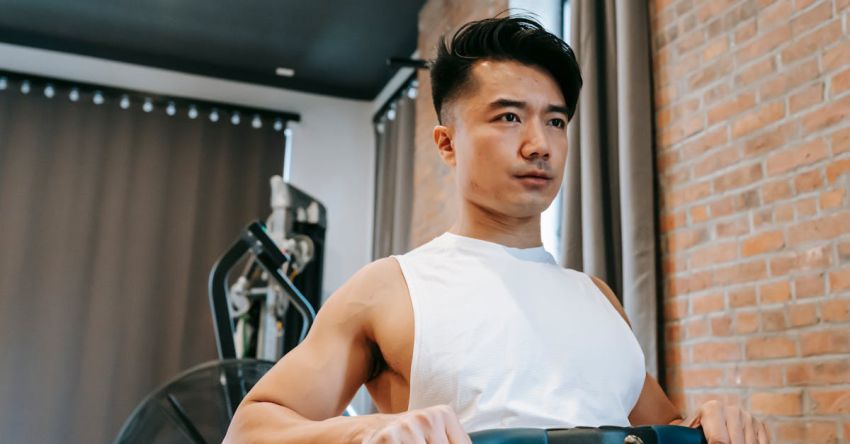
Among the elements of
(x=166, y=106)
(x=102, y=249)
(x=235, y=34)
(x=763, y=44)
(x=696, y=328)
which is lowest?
(x=696, y=328)

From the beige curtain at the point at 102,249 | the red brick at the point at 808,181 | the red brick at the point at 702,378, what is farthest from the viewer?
the beige curtain at the point at 102,249

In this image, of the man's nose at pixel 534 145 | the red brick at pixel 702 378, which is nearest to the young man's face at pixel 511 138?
the man's nose at pixel 534 145

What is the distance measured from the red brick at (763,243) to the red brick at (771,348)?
0.67ft

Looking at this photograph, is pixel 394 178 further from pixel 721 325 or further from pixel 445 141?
pixel 445 141

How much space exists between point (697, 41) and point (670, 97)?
6.9 inches

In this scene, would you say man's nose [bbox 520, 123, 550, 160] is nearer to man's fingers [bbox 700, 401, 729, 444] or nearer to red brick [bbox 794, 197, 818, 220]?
man's fingers [bbox 700, 401, 729, 444]

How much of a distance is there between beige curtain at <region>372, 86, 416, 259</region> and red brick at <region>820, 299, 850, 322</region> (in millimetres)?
2896

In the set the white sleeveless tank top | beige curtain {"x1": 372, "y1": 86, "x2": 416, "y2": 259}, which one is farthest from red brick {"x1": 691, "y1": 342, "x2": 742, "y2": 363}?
beige curtain {"x1": 372, "y1": 86, "x2": 416, "y2": 259}

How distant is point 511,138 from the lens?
1119 mm

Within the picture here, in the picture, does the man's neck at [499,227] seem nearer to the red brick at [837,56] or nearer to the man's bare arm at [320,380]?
the man's bare arm at [320,380]

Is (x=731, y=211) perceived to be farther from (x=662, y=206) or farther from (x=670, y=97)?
(x=670, y=97)

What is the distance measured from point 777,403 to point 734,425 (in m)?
0.98

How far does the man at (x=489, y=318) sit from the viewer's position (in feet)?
3.13

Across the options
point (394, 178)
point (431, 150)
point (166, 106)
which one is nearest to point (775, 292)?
point (431, 150)
